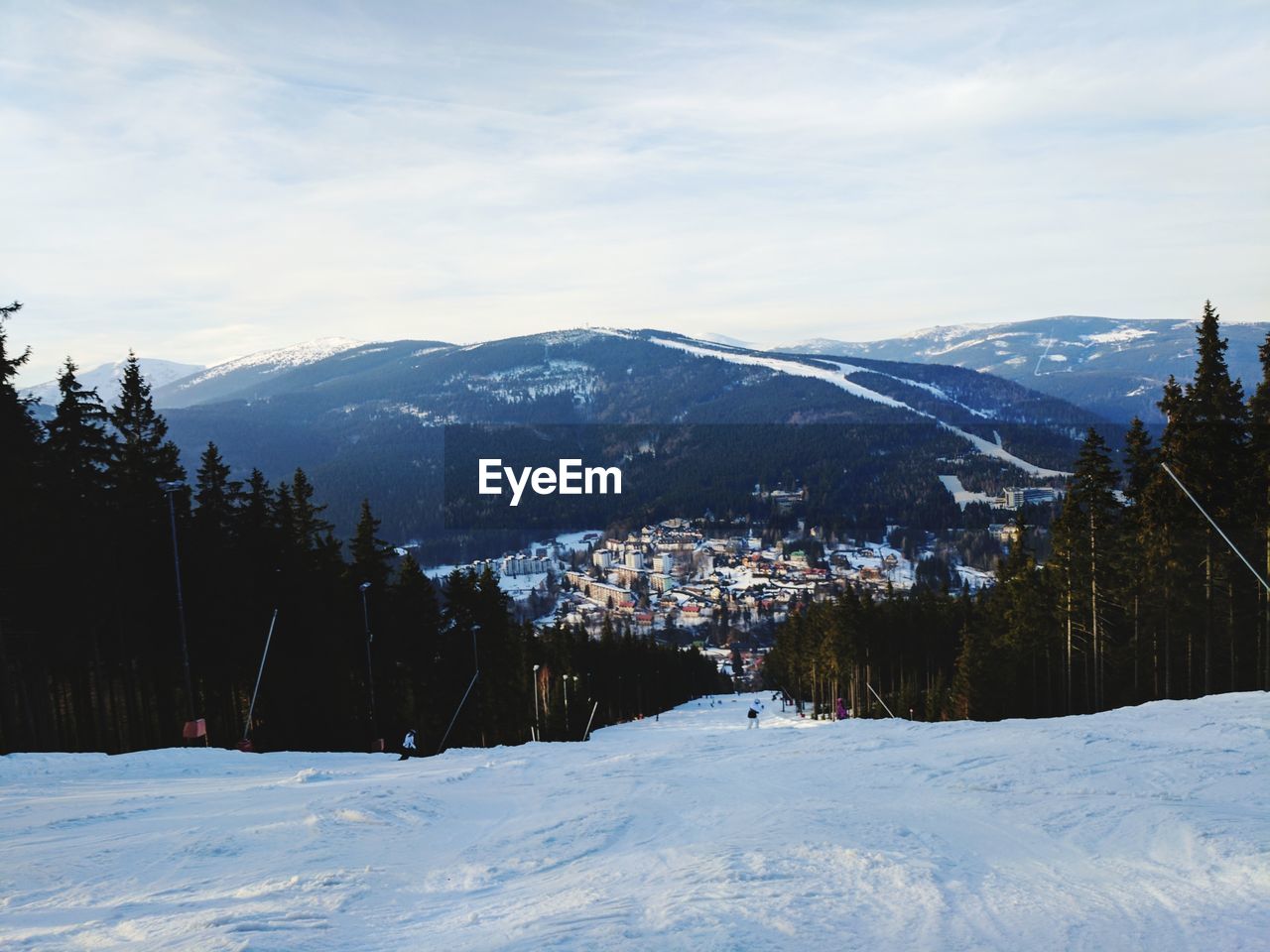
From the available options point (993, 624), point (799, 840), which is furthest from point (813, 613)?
point (799, 840)

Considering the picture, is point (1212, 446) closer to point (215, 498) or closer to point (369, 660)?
point (369, 660)

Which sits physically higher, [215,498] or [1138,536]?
[215,498]

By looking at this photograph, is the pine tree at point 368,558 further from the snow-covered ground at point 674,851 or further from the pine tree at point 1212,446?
the pine tree at point 1212,446

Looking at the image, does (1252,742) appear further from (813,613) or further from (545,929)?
(813,613)

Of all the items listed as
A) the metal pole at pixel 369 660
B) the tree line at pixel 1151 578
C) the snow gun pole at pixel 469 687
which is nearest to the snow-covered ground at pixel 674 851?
the tree line at pixel 1151 578

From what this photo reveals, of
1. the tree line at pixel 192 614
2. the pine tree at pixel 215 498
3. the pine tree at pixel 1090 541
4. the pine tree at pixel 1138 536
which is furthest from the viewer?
the pine tree at pixel 1090 541

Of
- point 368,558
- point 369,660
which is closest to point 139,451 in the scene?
point 369,660
